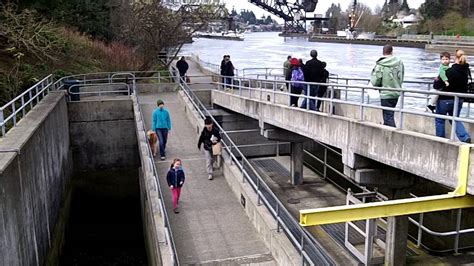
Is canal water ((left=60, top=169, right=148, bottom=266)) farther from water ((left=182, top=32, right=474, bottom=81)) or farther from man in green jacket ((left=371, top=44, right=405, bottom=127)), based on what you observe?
water ((left=182, top=32, right=474, bottom=81))

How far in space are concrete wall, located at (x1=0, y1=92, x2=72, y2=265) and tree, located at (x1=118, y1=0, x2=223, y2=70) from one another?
14640mm

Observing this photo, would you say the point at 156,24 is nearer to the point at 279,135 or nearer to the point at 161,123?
the point at 279,135

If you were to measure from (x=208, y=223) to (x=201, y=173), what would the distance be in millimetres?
2857

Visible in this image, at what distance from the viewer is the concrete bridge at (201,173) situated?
27.8 ft

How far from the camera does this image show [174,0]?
36.5 m

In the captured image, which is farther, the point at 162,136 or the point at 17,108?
the point at 17,108

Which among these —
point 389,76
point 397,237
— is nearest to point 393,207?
point 389,76

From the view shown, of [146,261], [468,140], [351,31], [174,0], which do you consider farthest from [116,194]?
[351,31]

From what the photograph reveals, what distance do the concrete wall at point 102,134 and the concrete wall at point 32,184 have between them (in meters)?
2.82

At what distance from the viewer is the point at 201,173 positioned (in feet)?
42.1

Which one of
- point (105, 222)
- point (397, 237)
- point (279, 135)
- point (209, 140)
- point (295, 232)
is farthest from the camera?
point (105, 222)

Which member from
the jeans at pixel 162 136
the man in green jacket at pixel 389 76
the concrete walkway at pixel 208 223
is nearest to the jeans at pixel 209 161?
the concrete walkway at pixel 208 223

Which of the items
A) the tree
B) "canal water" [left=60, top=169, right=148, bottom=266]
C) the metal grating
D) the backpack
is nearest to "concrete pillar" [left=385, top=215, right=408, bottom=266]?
the metal grating

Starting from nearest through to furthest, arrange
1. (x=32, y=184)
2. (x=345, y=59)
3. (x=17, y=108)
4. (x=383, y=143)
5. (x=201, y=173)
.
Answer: (x=383, y=143), (x=32, y=184), (x=201, y=173), (x=17, y=108), (x=345, y=59)
